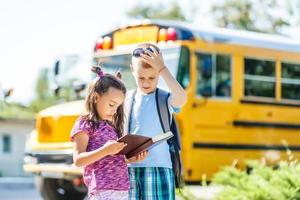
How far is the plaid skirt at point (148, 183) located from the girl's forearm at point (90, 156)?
41 centimetres

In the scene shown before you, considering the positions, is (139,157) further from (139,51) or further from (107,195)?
(139,51)

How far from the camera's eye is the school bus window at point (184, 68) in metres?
9.56

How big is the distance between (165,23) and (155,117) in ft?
19.0

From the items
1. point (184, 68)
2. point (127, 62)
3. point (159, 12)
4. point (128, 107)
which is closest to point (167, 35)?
point (184, 68)

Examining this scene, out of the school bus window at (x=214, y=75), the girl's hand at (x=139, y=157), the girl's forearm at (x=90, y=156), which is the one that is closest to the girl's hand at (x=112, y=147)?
the girl's forearm at (x=90, y=156)

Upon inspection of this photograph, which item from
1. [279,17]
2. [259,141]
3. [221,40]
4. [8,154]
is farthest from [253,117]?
[8,154]

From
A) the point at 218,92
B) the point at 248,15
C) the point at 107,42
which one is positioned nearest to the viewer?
the point at 218,92

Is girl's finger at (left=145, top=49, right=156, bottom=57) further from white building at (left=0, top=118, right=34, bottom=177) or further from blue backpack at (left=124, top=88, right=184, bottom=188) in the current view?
white building at (left=0, top=118, right=34, bottom=177)

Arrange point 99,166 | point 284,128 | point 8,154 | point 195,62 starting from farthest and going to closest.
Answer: point 8,154, point 284,128, point 195,62, point 99,166

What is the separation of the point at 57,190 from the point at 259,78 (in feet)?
9.60

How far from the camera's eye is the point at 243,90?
10.2 meters

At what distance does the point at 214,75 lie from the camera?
9969 mm

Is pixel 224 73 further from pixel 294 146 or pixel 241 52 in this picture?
pixel 294 146

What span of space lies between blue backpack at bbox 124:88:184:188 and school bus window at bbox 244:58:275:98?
20.0 ft
